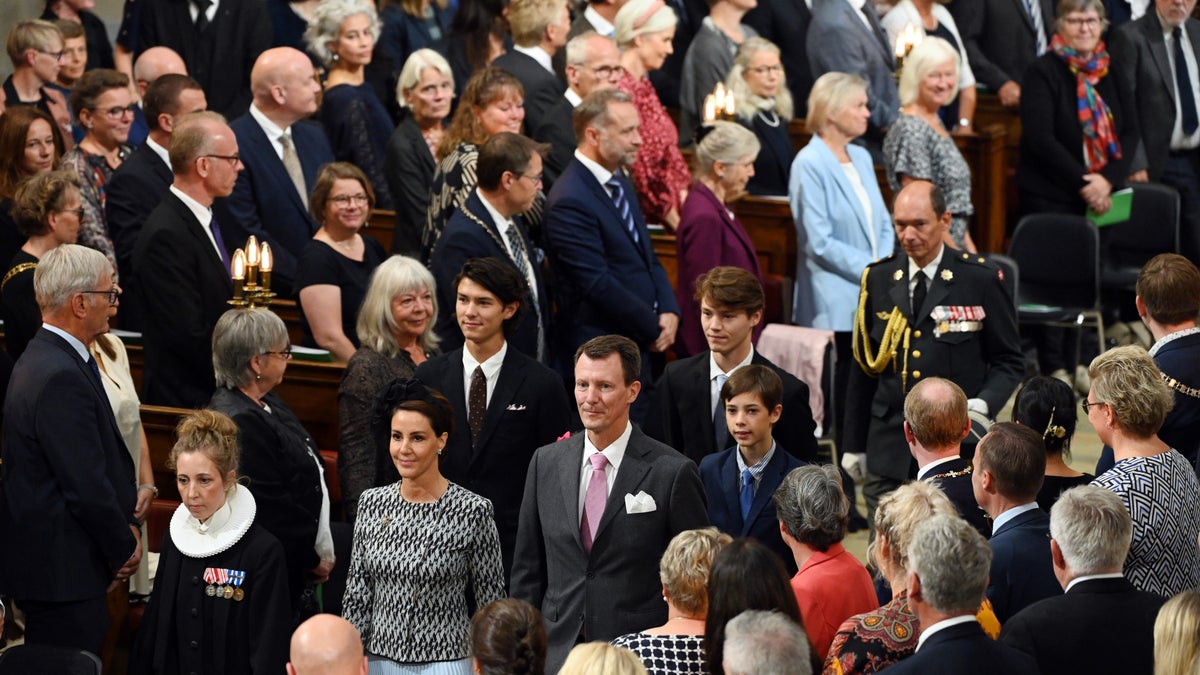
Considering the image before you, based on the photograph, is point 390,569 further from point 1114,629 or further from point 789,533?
point 1114,629

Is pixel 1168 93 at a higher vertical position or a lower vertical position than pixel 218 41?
lower

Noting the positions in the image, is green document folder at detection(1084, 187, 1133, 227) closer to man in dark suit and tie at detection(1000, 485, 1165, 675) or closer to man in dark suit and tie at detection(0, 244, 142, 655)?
man in dark suit and tie at detection(1000, 485, 1165, 675)

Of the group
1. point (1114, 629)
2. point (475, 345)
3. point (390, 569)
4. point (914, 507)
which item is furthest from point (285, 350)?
point (1114, 629)

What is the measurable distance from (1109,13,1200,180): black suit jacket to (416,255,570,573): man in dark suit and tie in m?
5.51

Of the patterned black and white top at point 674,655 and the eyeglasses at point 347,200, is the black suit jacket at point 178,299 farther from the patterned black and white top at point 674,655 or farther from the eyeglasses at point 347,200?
the patterned black and white top at point 674,655

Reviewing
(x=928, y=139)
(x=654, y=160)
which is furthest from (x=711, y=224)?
(x=928, y=139)

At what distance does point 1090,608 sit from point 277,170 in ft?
14.6

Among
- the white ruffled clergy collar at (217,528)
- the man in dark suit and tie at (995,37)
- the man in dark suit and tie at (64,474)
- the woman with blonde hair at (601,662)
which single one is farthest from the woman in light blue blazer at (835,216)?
the woman with blonde hair at (601,662)

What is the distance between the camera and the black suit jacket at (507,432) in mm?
5668

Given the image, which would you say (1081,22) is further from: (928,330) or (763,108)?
(928,330)

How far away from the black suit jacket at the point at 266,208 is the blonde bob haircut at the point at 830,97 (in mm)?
2377

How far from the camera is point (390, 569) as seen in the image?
4.93m

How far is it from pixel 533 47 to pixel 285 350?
379 cm

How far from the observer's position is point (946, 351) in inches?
251
